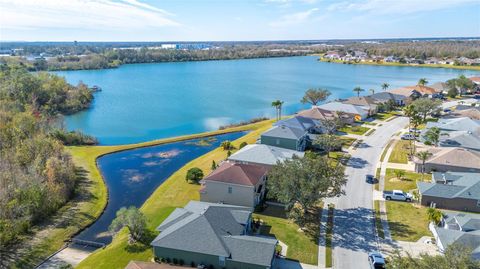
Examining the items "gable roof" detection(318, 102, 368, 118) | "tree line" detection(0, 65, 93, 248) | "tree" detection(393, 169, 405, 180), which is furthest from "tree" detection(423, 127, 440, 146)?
"tree line" detection(0, 65, 93, 248)

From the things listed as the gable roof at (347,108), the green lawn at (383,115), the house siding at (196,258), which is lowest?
the house siding at (196,258)

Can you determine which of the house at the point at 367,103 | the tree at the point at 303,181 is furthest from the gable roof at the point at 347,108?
the tree at the point at 303,181

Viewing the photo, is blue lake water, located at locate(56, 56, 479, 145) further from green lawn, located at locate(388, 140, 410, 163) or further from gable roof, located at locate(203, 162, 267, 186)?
green lawn, located at locate(388, 140, 410, 163)

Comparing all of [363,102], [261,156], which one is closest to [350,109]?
[363,102]

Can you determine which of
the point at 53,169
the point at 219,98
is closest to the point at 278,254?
the point at 53,169

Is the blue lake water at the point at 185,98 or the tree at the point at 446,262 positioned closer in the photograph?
the tree at the point at 446,262

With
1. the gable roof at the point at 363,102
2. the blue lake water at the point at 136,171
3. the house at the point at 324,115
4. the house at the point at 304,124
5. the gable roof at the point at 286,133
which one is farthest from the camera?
the gable roof at the point at 363,102

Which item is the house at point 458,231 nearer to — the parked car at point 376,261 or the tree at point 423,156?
the parked car at point 376,261
